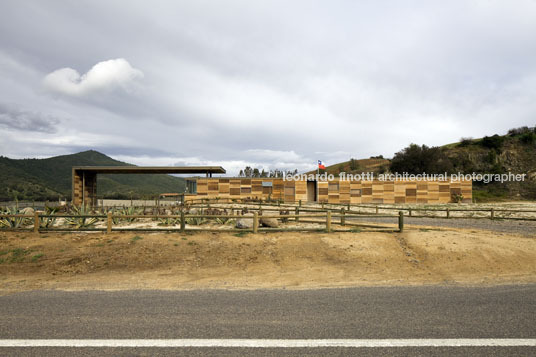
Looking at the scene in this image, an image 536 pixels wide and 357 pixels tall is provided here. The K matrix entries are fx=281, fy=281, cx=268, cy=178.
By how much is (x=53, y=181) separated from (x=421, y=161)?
115534 mm

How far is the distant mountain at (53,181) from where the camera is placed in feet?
202

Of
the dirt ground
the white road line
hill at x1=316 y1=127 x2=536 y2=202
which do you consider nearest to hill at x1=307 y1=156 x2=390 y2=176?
hill at x1=316 y1=127 x2=536 y2=202

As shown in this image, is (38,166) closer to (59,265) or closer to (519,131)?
(59,265)

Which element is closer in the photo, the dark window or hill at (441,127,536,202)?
the dark window

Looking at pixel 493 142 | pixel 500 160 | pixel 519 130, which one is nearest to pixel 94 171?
pixel 500 160

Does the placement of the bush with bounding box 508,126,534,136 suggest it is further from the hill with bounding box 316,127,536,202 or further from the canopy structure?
the canopy structure

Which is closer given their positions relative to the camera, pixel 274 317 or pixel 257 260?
pixel 274 317

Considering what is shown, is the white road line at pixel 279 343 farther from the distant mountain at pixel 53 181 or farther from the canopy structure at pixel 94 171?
the canopy structure at pixel 94 171

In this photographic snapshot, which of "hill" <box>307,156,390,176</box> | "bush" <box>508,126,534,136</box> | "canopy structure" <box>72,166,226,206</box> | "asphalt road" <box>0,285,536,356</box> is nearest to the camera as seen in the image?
"asphalt road" <box>0,285,536,356</box>

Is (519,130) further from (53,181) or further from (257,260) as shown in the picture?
(53,181)

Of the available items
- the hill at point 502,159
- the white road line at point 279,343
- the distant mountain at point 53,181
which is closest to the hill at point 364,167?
the hill at point 502,159

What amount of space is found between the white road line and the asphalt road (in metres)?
0.10

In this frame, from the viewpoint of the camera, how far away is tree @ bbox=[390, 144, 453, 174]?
5378 centimetres

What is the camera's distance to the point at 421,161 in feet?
180
